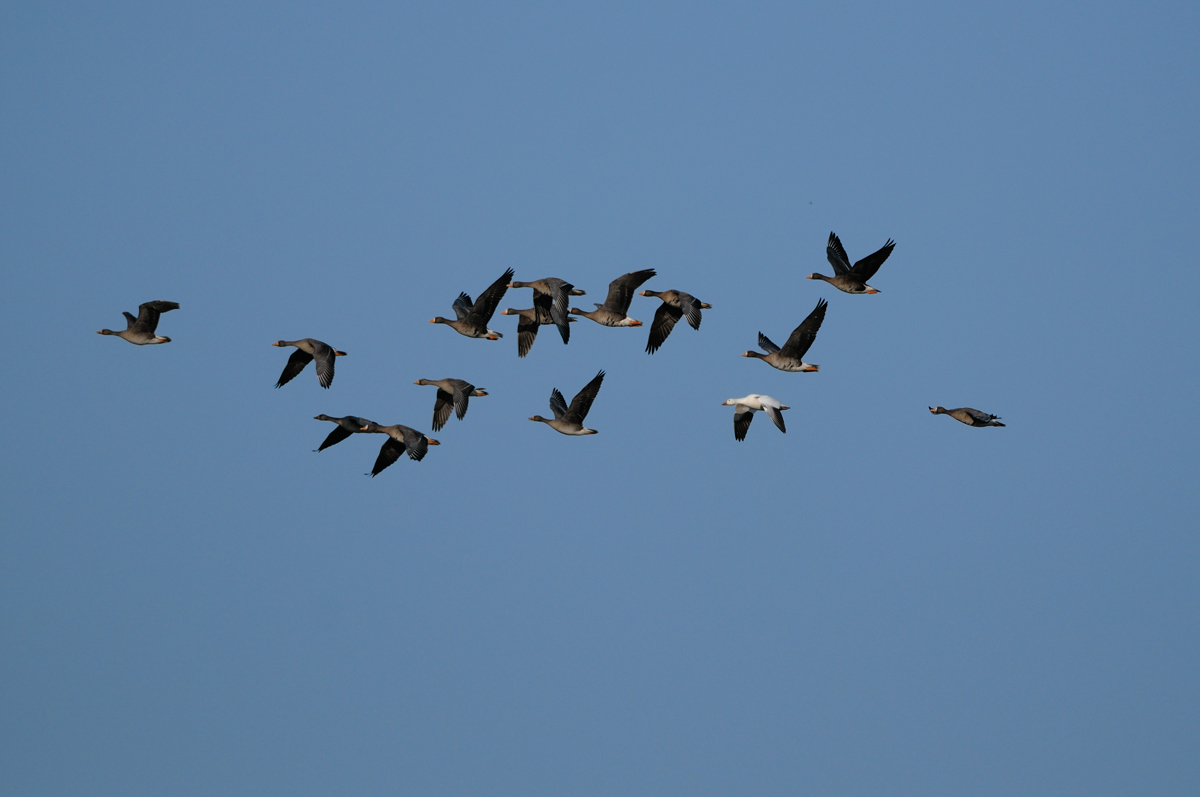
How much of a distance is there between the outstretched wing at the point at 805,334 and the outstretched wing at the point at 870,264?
5.83 ft

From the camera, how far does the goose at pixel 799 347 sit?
101 feet

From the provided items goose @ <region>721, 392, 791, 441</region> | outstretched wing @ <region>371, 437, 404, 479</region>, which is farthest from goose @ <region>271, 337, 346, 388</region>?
goose @ <region>721, 392, 791, 441</region>

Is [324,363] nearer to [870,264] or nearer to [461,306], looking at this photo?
[461,306]

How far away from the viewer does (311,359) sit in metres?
33.1

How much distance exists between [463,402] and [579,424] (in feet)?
9.58

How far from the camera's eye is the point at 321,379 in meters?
30.8

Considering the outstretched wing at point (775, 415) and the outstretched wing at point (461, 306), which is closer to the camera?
the outstretched wing at point (775, 415)

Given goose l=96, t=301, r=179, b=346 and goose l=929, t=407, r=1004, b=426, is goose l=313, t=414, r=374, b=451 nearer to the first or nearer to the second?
goose l=96, t=301, r=179, b=346

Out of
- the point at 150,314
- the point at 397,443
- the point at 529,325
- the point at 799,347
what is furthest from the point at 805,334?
the point at 150,314

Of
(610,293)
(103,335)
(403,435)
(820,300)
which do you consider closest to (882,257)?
(820,300)

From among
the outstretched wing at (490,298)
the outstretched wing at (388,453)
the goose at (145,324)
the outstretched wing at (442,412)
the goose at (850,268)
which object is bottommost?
the outstretched wing at (388,453)

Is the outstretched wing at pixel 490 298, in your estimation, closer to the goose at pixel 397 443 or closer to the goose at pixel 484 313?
the goose at pixel 484 313

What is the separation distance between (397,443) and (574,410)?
4392 millimetres

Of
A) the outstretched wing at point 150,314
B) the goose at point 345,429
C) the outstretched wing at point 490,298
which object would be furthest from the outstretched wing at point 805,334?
the outstretched wing at point 150,314
